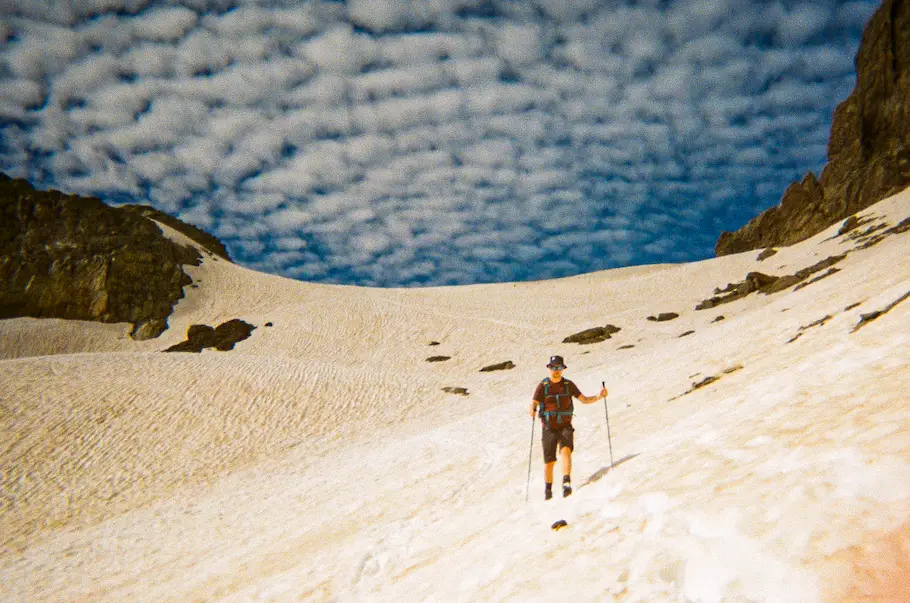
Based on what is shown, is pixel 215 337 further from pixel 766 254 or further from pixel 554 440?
pixel 766 254

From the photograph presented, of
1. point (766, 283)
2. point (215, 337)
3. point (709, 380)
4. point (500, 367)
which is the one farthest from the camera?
point (215, 337)

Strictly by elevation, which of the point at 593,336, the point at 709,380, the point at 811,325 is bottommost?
the point at 709,380

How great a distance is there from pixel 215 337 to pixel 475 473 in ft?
137

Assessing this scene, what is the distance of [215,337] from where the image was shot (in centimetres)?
4650

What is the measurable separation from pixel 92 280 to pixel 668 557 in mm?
75057

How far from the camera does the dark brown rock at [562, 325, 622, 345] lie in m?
37.3

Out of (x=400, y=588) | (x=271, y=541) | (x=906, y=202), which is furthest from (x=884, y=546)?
(x=906, y=202)

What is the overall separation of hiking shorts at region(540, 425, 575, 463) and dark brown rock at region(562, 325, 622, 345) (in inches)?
1206

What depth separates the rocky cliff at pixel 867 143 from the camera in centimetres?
5756

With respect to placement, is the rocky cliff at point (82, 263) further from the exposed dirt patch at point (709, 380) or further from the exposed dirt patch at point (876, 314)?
the exposed dirt patch at point (876, 314)

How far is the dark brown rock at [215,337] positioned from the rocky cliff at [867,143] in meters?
65.8

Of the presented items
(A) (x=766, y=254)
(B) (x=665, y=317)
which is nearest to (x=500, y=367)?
(B) (x=665, y=317)

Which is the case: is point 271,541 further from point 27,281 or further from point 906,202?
point 27,281

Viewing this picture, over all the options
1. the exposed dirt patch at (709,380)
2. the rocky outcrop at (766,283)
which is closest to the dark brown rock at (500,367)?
the rocky outcrop at (766,283)
